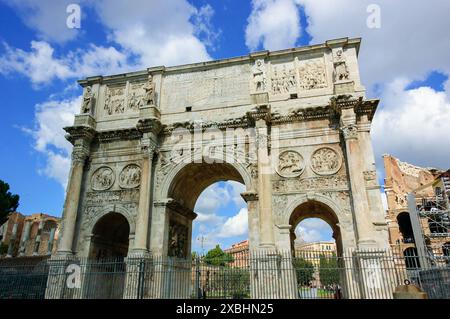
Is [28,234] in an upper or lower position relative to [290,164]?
upper

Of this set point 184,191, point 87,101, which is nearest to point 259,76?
point 184,191

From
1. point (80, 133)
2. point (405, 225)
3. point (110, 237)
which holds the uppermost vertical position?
point (405, 225)

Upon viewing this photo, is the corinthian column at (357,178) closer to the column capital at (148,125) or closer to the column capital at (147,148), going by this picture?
the column capital at (148,125)

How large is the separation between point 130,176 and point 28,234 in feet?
123

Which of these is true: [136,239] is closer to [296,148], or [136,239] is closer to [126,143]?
[126,143]

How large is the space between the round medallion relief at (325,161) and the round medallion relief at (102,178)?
840 cm

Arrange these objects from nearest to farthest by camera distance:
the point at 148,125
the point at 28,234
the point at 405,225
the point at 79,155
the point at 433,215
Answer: the point at 148,125 < the point at 79,155 < the point at 433,215 < the point at 405,225 < the point at 28,234

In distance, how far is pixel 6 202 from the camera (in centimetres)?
2434

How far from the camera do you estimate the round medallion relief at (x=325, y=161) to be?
12.9m

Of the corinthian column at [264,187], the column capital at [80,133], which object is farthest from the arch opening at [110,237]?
the corinthian column at [264,187]

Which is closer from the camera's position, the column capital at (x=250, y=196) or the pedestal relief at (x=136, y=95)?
the column capital at (x=250, y=196)

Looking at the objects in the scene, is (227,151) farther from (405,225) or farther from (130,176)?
(405,225)

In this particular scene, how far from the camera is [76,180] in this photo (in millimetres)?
14703
